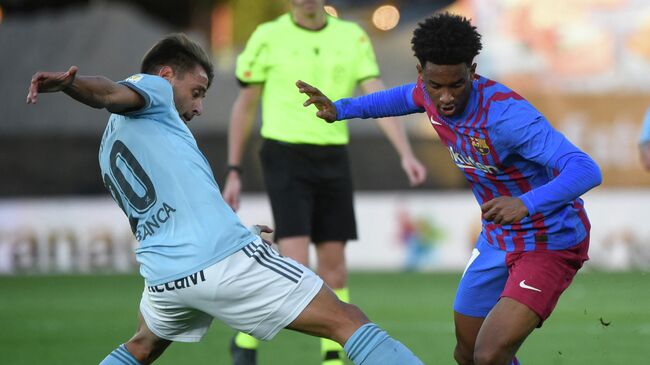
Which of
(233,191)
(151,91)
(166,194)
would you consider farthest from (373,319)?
(151,91)

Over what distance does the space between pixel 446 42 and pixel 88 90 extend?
5.84ft

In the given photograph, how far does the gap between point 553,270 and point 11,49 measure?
17.7 meters

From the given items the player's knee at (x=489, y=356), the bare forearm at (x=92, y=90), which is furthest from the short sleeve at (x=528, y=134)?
the bare forearm at (x=92, y=90)

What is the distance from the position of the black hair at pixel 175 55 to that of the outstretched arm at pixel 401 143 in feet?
9.16

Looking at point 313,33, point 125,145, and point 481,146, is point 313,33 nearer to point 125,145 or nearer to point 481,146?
point 481,146

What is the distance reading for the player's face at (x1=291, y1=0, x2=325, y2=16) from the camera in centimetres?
795

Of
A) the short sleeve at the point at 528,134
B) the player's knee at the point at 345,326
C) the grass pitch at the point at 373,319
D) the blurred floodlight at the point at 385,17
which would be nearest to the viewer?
the player's knee at the point at 345,326

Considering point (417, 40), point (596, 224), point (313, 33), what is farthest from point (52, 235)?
point (417, 40)

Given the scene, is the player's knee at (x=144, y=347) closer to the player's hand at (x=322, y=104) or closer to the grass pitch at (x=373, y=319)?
the player's hand at (x=322, y=104)

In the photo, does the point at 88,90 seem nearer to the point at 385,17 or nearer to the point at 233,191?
the point at 233,191

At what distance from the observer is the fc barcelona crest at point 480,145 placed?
18.3 feet

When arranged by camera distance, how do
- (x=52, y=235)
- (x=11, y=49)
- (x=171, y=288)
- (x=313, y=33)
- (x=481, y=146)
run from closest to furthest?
1. (x=171, y=288)
2. (x=481, y=146)
3. (x=313, y=33)
4. (x=52, y=235)
5. (x=11, y=49)

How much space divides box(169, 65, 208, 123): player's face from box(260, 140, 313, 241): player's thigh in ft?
8.17

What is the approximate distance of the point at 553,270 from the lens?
18.7 feet
